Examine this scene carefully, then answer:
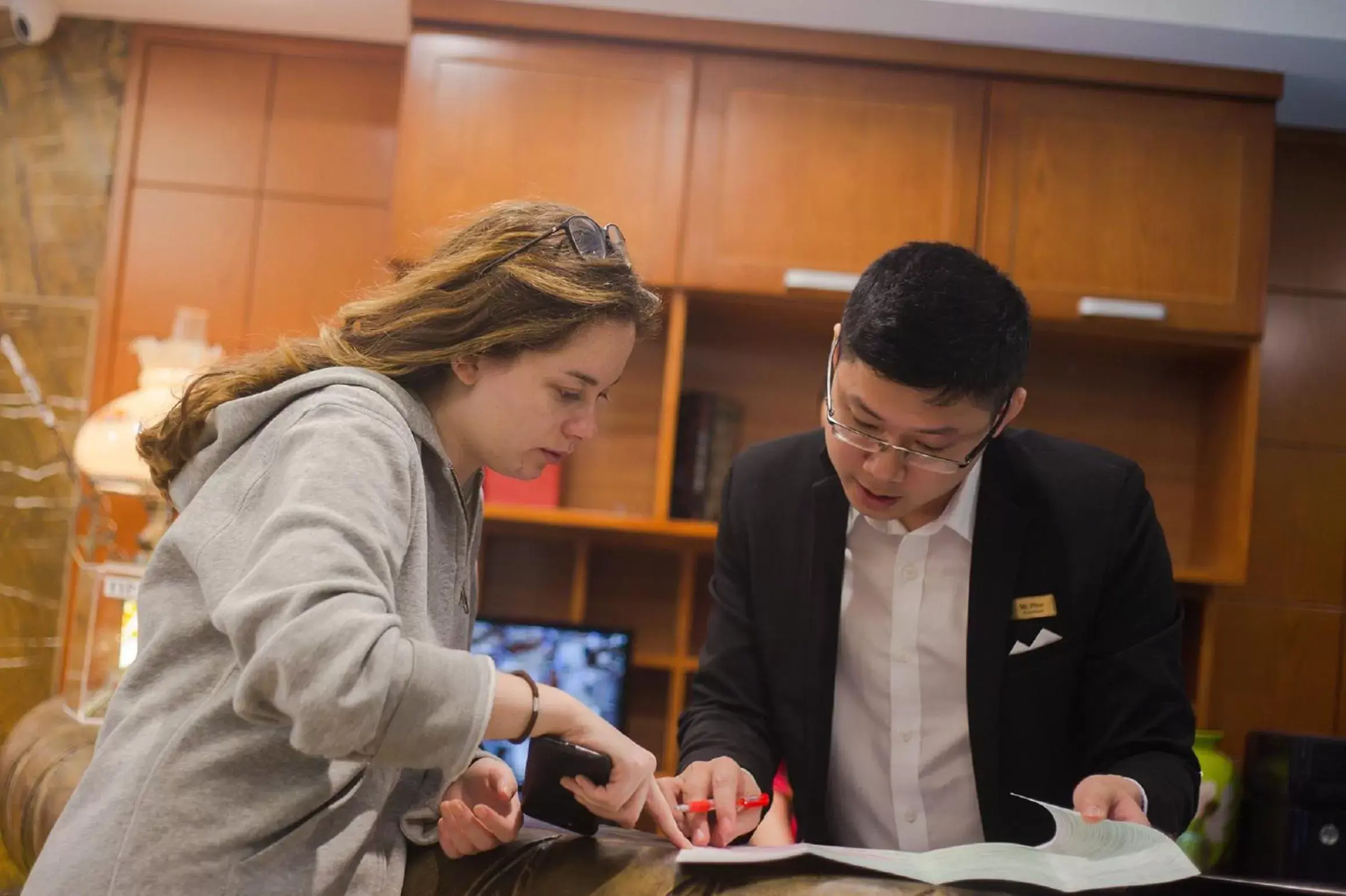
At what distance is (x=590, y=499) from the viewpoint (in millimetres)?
3354

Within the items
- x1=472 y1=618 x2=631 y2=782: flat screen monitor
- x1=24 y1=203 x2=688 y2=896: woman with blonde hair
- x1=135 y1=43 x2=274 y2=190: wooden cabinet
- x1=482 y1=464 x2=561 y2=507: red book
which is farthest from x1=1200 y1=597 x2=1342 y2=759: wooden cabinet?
x1=135 y1=43 x2=274 y2=190: wooden cabinet

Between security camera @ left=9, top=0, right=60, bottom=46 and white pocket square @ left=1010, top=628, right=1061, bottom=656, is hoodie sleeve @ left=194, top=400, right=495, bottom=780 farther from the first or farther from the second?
security camera @ left=9, top=0, right=60, bottom=46

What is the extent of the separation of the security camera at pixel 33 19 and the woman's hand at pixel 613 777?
3257mm

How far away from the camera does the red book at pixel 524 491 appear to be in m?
3.11

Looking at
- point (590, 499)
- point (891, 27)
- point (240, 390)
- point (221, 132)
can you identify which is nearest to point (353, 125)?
point (221, 132)

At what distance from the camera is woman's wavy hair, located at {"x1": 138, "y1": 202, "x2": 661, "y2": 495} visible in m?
1.18

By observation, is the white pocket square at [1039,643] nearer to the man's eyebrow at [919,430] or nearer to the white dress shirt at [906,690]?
the white dress shirt at [906,690]

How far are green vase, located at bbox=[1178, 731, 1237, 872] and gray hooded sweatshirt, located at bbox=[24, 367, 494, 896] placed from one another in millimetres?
2404

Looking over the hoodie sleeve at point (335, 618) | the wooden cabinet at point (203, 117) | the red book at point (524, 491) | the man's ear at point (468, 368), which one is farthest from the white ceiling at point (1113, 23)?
the hoodie sleeve at point (335, 618)

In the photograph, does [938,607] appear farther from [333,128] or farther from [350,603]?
[333,128]

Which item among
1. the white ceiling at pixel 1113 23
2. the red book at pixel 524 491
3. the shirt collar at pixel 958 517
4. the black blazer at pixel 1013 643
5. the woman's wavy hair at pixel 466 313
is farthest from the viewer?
the red book at pixel 524 491

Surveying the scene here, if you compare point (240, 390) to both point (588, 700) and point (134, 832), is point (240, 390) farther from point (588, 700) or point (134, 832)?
point (588, 700)

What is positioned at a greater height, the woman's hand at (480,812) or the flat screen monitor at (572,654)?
the woman's hand at (480,812)

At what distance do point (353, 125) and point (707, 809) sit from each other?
9.42 feet
